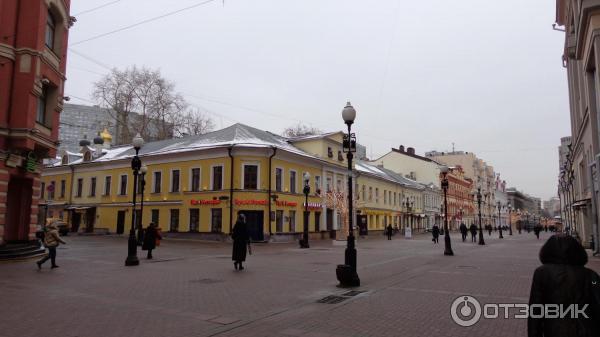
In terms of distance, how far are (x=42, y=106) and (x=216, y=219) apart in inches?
615

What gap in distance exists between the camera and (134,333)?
6.56 m

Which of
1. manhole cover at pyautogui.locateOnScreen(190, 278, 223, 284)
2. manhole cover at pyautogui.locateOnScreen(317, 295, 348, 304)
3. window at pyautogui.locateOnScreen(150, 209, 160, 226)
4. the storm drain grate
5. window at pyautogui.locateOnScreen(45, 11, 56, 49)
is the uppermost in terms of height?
window at pyautogui.locateOnScreen(45, 11, 56, 49)

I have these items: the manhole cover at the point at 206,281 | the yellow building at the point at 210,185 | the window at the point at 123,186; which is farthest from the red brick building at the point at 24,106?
the window at the point at 123,186

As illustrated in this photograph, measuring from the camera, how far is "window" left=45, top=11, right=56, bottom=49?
66.2 feet

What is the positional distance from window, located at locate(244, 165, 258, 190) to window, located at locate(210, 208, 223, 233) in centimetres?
285

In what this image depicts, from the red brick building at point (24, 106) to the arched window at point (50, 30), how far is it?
46 millimetres

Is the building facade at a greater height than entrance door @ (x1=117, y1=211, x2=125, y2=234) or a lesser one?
greater

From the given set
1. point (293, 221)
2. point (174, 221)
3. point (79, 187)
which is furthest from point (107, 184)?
point (293, 221)

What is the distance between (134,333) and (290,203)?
29.2 metres

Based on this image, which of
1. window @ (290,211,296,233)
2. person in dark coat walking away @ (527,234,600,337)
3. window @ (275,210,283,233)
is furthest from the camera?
window @ (290,211,296,233)

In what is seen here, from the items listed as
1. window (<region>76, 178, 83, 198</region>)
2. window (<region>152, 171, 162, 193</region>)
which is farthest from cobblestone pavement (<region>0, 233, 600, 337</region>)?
window (<region>76, 178, 83, 198</region>)

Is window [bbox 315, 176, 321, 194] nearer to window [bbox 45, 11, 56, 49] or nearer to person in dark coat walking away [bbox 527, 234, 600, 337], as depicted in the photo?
window [bbox 45, 11, 56, 49]

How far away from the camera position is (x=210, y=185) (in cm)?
3406

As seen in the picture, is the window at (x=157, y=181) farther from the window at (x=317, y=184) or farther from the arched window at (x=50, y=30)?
the arched window at (x=50, y=30)
